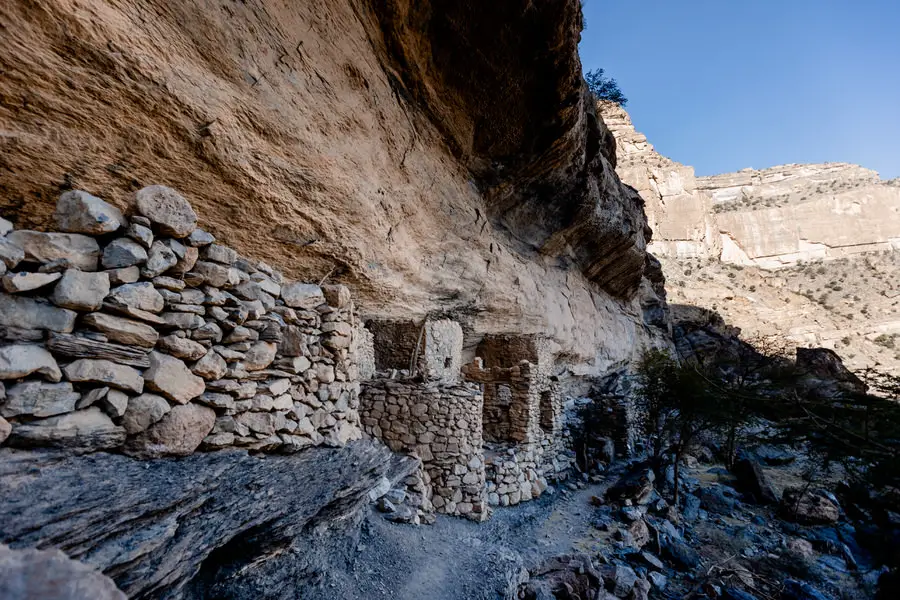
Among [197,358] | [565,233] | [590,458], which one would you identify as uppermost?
[565,233]

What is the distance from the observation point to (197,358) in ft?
7.54

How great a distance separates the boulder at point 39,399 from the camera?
159 centimetres

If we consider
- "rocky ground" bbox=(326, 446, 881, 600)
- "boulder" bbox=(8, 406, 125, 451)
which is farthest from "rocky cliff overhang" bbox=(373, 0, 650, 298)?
"rocky ground" bbox=(326, 446, 881, 600)

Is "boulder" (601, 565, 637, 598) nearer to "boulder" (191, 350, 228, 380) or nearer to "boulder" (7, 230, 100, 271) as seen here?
"boulder" (191, 350, 228, 380)

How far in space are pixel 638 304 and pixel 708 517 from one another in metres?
10.5

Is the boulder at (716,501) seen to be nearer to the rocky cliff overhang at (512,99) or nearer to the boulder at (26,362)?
the rocky cliff overhang at (512,99)

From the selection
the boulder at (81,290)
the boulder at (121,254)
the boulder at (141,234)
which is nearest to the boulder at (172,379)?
the boulder at (81,290)

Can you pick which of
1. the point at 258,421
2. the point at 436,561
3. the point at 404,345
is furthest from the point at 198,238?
the point at 404,345

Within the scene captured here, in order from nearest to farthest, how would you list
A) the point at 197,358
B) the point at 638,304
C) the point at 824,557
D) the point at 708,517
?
the point at 197,358, the point at 824,557, the point at 708,517, the point at 638,304

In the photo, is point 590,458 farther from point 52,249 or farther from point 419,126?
point 52,249

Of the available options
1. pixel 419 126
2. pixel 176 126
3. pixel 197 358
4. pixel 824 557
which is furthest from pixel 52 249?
pixel 824 557

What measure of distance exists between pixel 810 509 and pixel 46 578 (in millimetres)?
11417

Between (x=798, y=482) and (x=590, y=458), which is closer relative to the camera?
(x=590, y=458)

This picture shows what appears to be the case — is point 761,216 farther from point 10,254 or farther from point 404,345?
point 10,254
